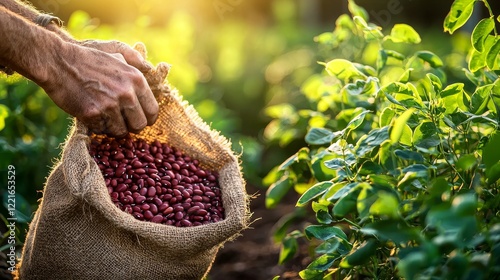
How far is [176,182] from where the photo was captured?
1979 mm

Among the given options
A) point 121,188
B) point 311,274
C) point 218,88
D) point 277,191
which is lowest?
point 218,88

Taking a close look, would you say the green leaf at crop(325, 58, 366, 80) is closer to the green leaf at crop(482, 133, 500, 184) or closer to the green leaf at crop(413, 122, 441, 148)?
the green leaf at crop(413, 122, 441, 148)

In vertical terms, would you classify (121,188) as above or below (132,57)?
below

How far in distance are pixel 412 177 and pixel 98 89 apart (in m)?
0.95

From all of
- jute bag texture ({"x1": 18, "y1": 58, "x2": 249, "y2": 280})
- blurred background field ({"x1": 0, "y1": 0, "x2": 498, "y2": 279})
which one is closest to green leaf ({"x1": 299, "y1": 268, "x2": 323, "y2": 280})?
jute bag texture ({"x1": 18, "y1": 58, "x2": 249, "y2": 280})

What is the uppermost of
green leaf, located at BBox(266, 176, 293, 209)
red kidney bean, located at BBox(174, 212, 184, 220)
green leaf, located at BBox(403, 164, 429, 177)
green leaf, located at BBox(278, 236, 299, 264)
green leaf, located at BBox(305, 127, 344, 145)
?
green leaf, located at BBox(403, 164, 429, 177)

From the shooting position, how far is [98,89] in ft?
6.24

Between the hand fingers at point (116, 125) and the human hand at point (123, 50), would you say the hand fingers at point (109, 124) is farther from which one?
the human hand at point (123, 50)

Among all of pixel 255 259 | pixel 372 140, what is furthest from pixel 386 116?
pixel 255 259

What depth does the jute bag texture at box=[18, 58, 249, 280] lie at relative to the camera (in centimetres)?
176

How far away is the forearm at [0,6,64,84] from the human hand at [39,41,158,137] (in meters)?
0.02

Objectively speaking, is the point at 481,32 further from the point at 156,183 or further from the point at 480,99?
the point at 156,183

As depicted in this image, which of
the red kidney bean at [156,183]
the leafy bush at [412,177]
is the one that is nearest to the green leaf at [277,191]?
the leafy bush at [412,177]

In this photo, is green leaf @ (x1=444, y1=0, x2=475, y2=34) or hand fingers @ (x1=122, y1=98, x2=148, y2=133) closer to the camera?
green leaf @ (x1=444, y1=0, x2=475, y2=34)
